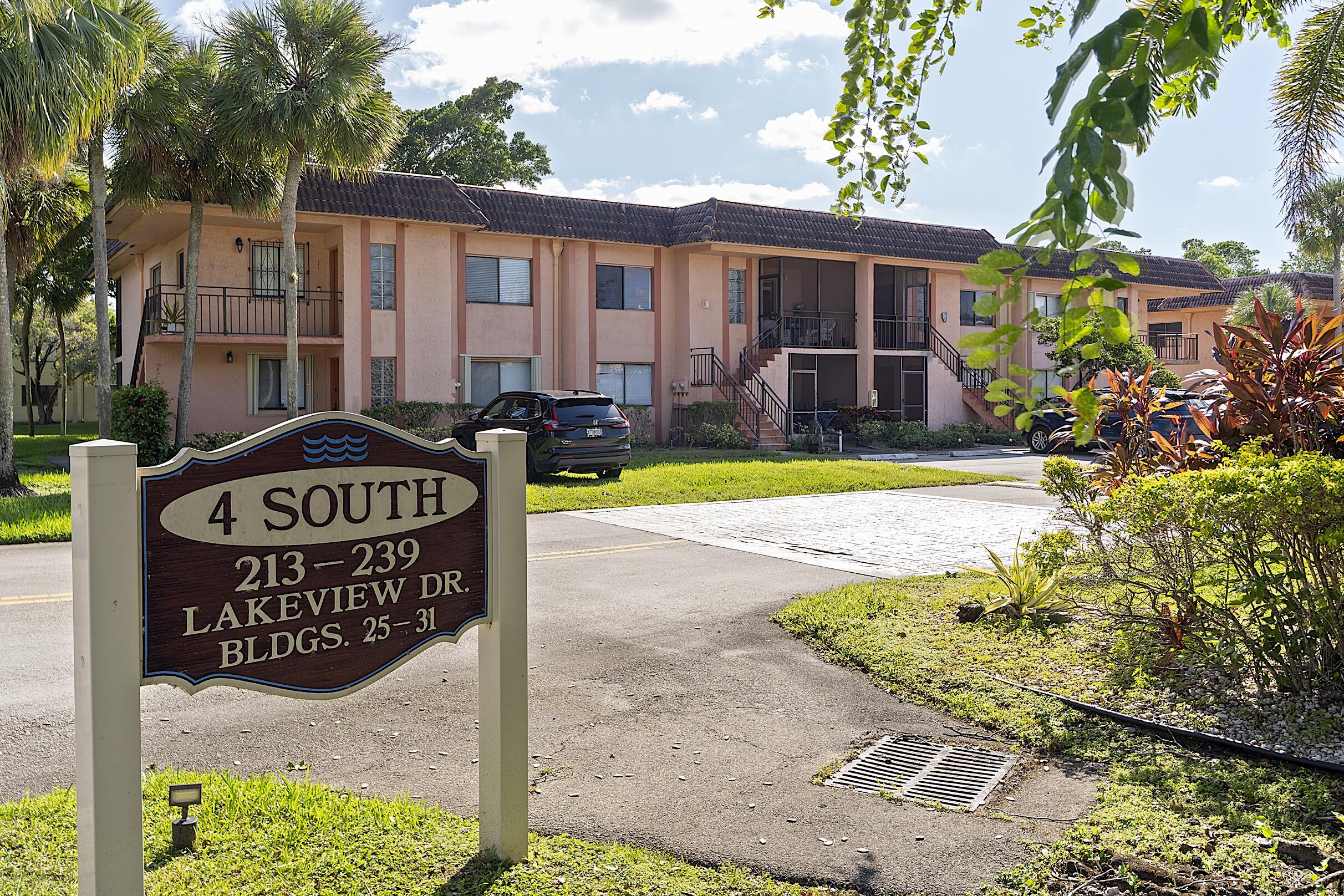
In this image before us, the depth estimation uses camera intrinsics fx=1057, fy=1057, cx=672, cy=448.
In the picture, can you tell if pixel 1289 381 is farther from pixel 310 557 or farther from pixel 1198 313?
pixel 1198 313

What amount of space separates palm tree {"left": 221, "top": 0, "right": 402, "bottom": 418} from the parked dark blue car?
14.0 metres

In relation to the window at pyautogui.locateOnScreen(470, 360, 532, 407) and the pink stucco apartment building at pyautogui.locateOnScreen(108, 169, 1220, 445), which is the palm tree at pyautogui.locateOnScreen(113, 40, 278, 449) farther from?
the window at pyautogui.locateOnScreen(470, 360, 532, 407)

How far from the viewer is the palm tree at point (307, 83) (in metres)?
20.3

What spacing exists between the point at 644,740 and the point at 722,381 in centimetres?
2495

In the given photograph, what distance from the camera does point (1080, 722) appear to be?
5914 mm

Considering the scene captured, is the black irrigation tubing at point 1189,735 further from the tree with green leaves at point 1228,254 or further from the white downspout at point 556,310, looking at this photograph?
the tree with green leaves at point 1228,254

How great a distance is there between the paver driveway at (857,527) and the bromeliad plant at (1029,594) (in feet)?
5.58

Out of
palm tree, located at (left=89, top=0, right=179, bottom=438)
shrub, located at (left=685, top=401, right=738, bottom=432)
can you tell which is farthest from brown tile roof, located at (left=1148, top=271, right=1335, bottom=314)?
palm tree, located at (left=89, top=0, right=179, bottom=438)

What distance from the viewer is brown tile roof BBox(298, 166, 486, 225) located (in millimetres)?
24406

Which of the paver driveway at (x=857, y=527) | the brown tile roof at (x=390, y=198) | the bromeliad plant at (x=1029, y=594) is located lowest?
the paver driveway at (x=857, y=527)

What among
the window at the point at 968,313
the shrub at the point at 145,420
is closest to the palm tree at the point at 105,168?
the shrub at the point at 145,420

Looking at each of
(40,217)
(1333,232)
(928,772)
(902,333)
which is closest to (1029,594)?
(928,772)

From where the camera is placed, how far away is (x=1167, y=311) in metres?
47.6

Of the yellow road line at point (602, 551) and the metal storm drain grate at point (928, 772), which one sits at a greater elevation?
the yellow road line at point (602, 551)
